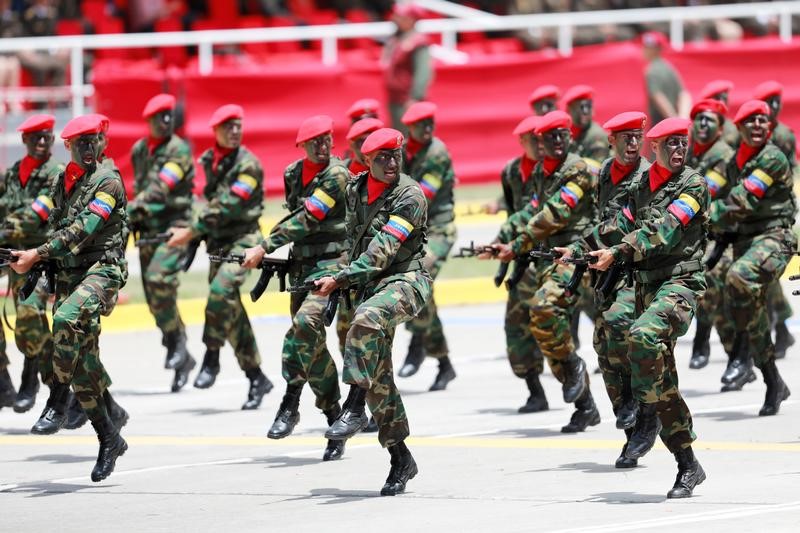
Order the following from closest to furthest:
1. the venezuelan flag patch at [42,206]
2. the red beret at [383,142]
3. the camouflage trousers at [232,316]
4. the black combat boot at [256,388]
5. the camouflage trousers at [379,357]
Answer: the camouflage trousers at [379,357] → the red beret at [383,142] → the venezuelan flag patch at [42,206] → the black combat boot at [256,388] → the camouflage trousers at [232,316]

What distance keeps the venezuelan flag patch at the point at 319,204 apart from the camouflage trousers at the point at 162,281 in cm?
305

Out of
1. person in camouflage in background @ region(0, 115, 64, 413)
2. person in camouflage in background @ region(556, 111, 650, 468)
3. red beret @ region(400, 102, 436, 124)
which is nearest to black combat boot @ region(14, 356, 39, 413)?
person in camouflage in background @ region(0, 115, 64, 413)

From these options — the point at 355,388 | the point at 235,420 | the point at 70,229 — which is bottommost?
the point at 235,420

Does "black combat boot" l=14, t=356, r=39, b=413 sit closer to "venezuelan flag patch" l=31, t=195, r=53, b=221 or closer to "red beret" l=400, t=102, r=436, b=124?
"venezuelan flag patch" l=31, t=195, r=53, b=221

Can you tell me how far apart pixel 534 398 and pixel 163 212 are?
140 inches

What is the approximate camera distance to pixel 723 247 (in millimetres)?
14148

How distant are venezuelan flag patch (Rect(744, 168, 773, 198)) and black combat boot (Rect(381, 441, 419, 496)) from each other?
3935mm

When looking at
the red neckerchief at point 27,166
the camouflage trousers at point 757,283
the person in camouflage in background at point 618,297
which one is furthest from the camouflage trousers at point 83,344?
the camouflage trousers at point 757,283

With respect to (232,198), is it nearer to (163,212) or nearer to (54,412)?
(163,212)

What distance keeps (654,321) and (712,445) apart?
1772mm

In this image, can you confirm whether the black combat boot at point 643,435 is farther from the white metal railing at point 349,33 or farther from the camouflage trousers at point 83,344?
the white metal railing at point 349,33

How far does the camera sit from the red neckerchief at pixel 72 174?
39.6 ft

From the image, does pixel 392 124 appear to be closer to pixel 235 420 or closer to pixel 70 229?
pixel 235 420

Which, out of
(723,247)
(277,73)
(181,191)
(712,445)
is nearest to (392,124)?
(277,73)
